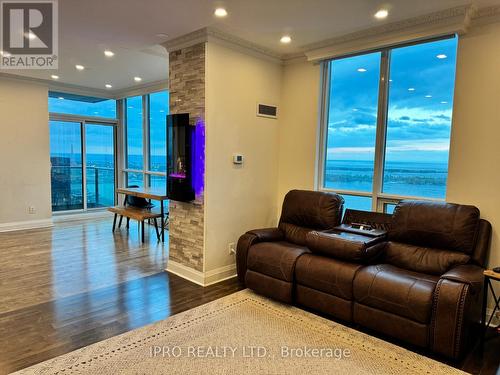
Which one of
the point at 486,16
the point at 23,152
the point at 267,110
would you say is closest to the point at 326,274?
the point at 267,110

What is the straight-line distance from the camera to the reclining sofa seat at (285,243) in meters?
3.22

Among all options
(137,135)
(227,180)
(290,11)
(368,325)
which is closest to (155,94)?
(137,135)

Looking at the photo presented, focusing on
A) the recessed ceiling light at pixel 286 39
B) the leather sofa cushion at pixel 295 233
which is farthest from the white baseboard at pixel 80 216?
the recessed ceiling light at pixel 286 39

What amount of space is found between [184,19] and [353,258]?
2.72m

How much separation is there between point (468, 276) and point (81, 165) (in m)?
7.50

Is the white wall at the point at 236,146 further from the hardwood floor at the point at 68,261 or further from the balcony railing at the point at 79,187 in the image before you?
the balcony railing at the point at 79,187

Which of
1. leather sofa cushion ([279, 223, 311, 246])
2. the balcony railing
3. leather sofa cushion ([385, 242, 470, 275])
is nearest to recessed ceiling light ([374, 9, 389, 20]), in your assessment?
leather sofa cushion ([385, 242, 470, 275])

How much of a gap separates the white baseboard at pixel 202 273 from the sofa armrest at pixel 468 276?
231cm

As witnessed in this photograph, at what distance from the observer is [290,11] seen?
119 inches

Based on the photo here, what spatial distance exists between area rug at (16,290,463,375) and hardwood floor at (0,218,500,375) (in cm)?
20

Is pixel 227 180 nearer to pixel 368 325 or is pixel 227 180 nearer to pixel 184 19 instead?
pixel 184 19

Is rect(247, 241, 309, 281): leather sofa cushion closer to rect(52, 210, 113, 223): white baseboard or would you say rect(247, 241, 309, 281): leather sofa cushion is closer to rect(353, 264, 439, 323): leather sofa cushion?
rect(353, 264, 439, 323): leather sofa cushion

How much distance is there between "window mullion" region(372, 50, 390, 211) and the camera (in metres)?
3.72

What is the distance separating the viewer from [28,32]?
3.59 metres
